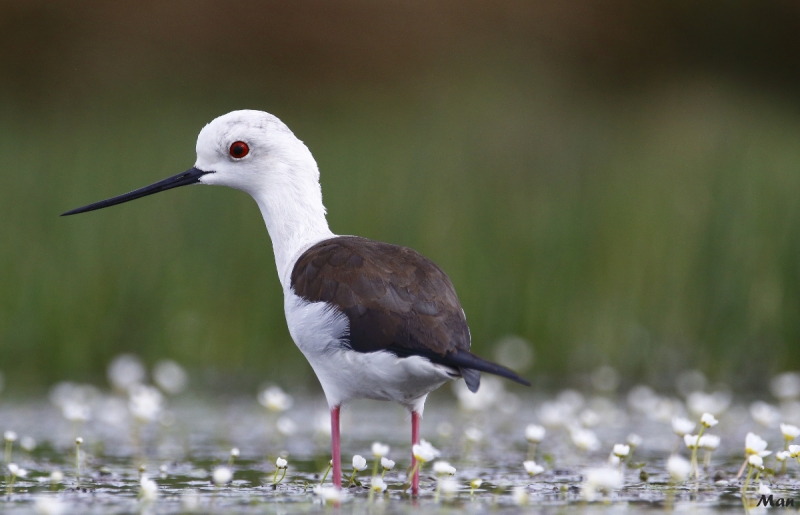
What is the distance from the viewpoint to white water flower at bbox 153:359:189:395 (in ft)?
25.8

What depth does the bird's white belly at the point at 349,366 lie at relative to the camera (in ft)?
15.3

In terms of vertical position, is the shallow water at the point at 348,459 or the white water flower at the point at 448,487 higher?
the shallow water at the point at 348,459

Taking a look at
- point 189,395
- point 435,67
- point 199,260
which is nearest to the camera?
point 189,395

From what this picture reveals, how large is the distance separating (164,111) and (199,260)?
39.4ft

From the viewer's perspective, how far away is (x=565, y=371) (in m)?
8.94

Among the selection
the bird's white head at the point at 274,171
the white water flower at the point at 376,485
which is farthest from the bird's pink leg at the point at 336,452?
the bird's white head at the point at 274,171

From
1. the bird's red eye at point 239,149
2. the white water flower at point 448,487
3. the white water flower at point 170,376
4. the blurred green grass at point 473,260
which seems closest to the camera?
the white water flower at point 448,487

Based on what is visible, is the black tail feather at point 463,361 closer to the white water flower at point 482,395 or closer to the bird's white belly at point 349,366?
the bird's white belly at point 349,366

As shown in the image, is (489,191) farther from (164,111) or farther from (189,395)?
→ (164,111)

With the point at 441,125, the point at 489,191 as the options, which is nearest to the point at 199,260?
the point at 489,191

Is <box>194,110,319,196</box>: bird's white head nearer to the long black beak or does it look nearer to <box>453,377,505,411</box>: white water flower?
the long black beak

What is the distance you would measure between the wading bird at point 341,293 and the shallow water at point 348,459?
491 millimetres

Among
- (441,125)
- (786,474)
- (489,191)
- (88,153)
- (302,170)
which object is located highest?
(441,125)

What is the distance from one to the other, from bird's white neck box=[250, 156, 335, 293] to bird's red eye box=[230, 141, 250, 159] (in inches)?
7.4
